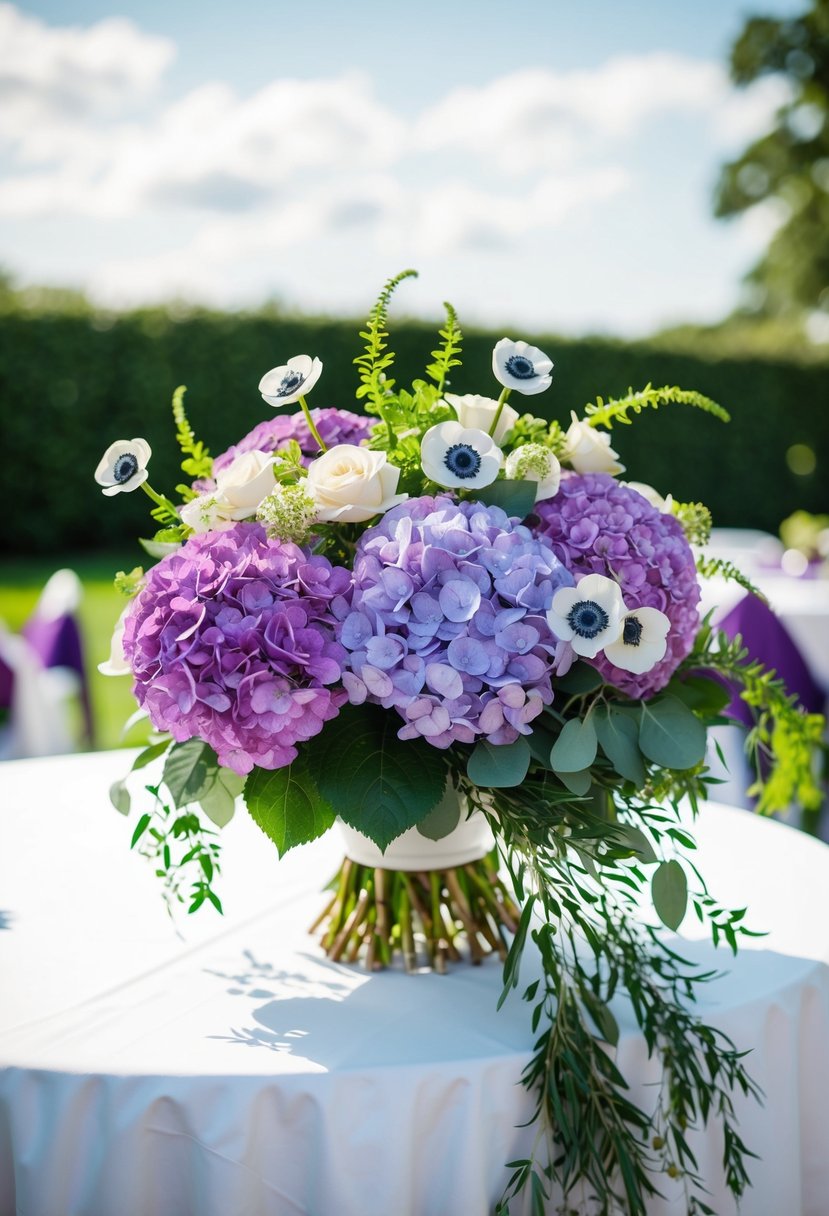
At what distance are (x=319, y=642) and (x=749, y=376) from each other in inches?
576

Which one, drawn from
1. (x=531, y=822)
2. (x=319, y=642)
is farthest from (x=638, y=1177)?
(x=319, y=642)

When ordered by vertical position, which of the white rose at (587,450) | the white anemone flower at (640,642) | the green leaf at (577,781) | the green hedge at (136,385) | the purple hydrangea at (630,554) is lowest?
the green leaf at (577,781)

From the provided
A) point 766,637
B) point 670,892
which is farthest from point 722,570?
point 766,637

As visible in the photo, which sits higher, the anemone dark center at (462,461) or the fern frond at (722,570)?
the anemone dark center at (462,461)

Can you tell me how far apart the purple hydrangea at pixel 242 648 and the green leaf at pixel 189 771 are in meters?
0.09

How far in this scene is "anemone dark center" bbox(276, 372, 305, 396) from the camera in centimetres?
114

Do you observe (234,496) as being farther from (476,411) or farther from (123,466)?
(476,411)

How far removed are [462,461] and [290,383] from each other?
24 centimetres

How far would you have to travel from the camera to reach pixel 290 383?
116cm

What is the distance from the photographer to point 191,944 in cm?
139

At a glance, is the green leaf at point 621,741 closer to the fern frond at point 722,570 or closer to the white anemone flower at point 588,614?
the white anemone flower at point 588,614

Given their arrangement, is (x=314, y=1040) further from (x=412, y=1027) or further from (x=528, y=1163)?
(x=528, y=1163)

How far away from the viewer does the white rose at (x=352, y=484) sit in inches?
42.6

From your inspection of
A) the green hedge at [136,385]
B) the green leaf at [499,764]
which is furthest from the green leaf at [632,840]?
the green hedge at [136,385]
